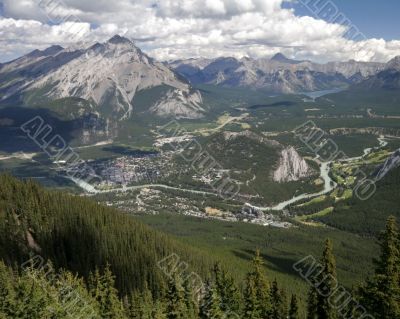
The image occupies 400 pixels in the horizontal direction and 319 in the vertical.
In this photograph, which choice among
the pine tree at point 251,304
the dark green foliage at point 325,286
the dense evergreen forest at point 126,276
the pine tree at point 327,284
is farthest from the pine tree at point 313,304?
the pine tree at point 251,304

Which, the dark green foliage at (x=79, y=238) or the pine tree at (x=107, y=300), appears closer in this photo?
the pine tree at (x=107, y=300)

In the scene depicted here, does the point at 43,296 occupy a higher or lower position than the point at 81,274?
higher

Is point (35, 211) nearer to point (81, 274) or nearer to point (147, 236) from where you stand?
point (81, 274)

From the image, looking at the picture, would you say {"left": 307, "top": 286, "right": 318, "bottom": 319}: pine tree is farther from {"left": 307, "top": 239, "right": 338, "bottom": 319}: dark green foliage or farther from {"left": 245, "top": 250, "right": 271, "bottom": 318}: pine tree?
{"left": 245, "top": 250, "right": 271, "bottom": 318}: pine tree

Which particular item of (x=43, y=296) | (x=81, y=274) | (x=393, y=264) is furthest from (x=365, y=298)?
(x=81, y=274)

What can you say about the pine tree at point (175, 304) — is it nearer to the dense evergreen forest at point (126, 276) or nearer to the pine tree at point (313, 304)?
the dense evergreen forest at point (126, 276)

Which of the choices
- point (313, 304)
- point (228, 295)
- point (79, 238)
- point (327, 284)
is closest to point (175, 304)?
point (228, 295)
